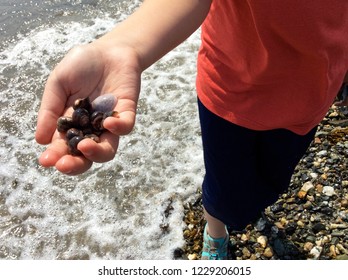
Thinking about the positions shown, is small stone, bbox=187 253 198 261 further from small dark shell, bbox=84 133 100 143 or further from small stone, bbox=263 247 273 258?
small dark shell, bbox=84 133 100 143

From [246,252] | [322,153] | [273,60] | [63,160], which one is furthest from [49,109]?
[322,153]

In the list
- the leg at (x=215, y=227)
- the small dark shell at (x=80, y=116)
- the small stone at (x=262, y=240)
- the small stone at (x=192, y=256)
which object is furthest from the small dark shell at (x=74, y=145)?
the small stone at (x=262, y=240)

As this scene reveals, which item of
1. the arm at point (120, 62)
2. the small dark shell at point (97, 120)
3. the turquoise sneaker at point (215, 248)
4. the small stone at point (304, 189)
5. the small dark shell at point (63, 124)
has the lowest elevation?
the small stone at point (304, 189)

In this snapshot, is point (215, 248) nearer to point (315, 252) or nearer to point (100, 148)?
point (315, 252)


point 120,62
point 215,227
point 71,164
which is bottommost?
point 215,227

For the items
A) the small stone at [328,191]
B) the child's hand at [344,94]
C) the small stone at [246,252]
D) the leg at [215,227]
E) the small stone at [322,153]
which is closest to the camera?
the child's hand at [344,94]

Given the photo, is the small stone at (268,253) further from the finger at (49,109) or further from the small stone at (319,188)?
the finger at (49,109)
